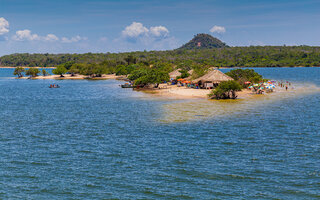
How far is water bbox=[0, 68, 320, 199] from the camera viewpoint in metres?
23.2

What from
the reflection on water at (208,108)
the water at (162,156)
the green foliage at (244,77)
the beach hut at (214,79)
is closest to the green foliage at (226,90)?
the reflection on water at (208,108)

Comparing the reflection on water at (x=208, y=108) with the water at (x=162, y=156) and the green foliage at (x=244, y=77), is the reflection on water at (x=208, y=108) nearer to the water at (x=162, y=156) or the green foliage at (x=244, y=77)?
the water at (x=162, y=156)

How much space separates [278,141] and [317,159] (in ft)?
21.2

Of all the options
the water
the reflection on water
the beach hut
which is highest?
the beach hut

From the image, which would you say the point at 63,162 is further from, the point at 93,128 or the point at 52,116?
the point at 52,116

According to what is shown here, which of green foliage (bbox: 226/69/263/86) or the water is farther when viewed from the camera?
green foliage (bbox: 226/69/263/86)

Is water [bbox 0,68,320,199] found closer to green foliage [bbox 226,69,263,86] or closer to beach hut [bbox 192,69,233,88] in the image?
beach hut [bbox 192,69,233,88]

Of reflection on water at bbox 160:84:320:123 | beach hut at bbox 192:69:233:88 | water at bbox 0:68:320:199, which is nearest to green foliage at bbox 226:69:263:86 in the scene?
beach hut at bbox 192:69:233:88

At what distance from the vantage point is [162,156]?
30.5m

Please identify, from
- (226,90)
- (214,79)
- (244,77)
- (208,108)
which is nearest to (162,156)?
(208,108)

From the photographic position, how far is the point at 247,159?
29.2m

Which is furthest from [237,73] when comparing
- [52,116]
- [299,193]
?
[299,193]

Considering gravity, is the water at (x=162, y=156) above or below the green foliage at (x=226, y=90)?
below

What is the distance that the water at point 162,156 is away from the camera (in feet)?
76.0
